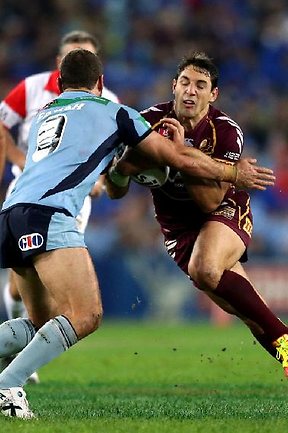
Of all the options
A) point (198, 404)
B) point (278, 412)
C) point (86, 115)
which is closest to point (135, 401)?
point (198, 404)

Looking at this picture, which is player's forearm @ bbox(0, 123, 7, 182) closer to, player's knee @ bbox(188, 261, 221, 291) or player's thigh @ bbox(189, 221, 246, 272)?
player's thigh @ bbox(189, 221, 246, 272)

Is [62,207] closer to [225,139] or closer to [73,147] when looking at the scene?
[73,147]

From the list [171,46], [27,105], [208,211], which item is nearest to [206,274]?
[208,211]

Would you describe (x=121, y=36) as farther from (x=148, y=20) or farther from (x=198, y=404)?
(x=198, y=404)

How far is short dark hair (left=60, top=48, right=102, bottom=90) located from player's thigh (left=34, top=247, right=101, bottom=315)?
3.19 feet

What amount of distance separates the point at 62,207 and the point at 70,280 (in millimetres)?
410

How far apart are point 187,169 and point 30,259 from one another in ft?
3.39

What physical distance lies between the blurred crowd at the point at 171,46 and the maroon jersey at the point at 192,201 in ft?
32.8

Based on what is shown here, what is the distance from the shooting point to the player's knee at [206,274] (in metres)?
6.79

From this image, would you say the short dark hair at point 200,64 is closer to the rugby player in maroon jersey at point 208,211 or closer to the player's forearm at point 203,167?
the rugby player in maroon jersey at point 208,211

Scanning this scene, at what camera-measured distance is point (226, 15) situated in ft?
65.8

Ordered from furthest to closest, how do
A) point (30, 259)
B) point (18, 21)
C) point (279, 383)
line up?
point (18, 21)
point (279, 383)
point (30, 259)

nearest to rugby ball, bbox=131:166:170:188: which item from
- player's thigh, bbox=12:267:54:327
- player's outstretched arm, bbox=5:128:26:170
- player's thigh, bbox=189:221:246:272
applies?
player's thigh, bbox=189:221:246:272

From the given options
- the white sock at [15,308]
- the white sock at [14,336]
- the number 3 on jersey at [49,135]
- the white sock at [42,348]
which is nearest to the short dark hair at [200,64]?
the number 3 on jersey at [49,135]
